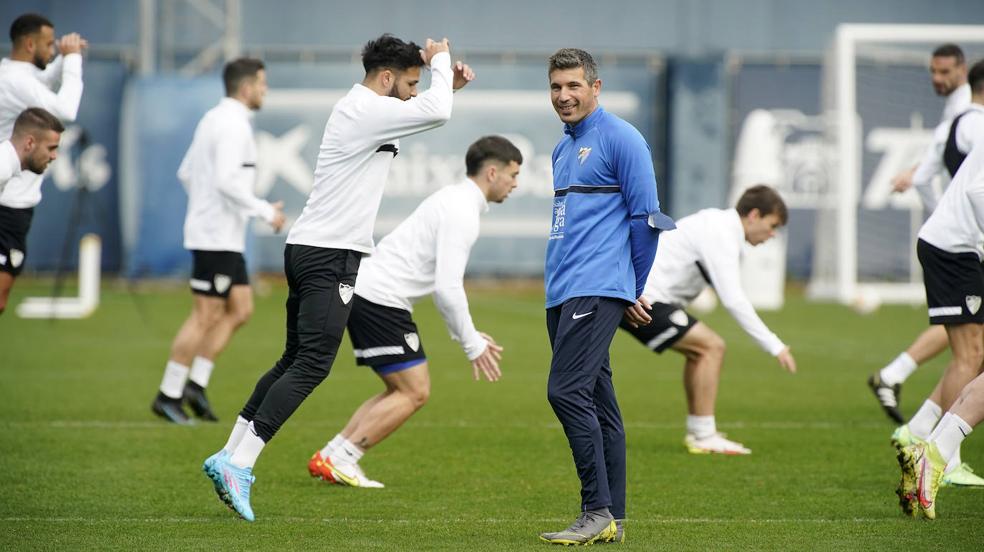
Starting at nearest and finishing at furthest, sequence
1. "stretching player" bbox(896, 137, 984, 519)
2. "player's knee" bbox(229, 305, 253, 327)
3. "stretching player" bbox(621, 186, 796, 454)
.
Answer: "stretching player" bbox(896, 137, 984, 519), "stretching player" bbox(621, 186, 796, 454), "player's knee" bbox(229, 305, 253, 327)

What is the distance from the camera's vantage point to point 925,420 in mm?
7230

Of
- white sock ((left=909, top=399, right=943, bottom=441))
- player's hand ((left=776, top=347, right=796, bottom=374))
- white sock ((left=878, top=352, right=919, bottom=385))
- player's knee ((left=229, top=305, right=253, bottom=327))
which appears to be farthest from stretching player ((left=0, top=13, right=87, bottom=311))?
white sock ((left=878, top=352, right=919, bottom=385))

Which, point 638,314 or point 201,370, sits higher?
point 638,314

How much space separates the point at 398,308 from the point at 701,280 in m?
2.17

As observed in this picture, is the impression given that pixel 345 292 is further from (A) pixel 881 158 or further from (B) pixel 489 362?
(A) pixel 881 158

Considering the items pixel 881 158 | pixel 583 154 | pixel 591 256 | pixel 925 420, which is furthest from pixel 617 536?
pixel 881 158

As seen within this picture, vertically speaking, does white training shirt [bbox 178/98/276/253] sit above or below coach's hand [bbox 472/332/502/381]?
above

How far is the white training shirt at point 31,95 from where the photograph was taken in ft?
26.8

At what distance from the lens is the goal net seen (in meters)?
22.6

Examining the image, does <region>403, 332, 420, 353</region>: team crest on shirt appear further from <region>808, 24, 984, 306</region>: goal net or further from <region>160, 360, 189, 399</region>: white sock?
<region>808, 24, 984, 306</region>: goal net

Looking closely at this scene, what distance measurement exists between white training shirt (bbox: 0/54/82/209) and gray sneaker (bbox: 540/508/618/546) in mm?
4288

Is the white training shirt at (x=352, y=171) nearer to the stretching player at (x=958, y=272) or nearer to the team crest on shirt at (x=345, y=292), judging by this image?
the team crest on shirt at (x=345, y=292)

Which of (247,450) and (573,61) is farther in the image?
(247,450)

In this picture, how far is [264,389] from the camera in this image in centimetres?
624
